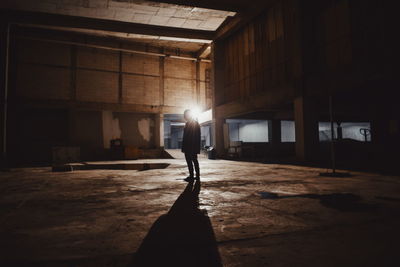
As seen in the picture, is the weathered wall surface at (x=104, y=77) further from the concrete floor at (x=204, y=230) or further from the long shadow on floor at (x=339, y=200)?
the long shadow on floor at (x=339, y=200)

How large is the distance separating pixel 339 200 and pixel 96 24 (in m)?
15.5

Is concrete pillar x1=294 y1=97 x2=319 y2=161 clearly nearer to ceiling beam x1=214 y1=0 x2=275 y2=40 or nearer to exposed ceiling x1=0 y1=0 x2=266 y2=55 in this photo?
ceiling beam x1=214 y1=0 x2=275 y2=40

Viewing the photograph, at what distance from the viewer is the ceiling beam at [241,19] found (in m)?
12.4

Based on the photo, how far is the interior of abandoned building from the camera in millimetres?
3256

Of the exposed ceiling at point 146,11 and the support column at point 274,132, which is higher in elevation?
the exposed ceiling at point 146,11

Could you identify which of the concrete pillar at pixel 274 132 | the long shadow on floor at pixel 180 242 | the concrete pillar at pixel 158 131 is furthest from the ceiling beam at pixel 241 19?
the long shadow on floor at pixel 180 242

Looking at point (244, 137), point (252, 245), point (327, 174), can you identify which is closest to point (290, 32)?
point (327, 174)

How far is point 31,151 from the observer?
15.4 metres

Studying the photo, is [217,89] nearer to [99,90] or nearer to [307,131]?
[307,131]

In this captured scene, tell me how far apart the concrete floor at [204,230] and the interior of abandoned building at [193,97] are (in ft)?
0.09

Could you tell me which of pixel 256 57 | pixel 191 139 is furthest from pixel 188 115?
pixel 256 57

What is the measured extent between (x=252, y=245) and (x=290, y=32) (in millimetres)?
11157

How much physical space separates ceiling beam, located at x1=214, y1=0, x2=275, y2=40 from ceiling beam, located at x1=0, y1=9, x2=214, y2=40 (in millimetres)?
1008

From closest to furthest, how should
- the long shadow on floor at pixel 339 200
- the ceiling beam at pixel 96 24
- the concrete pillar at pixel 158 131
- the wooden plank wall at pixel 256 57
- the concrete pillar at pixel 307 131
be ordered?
1. the long shadow on floor at pixel 339 200
2. the concrete pillar at pixel 307 131
3. the wooden plank wall at pixel 256 57
4. the ceiling beam at pixel 96 24
5. the concrete pillar at pixel 158 131
